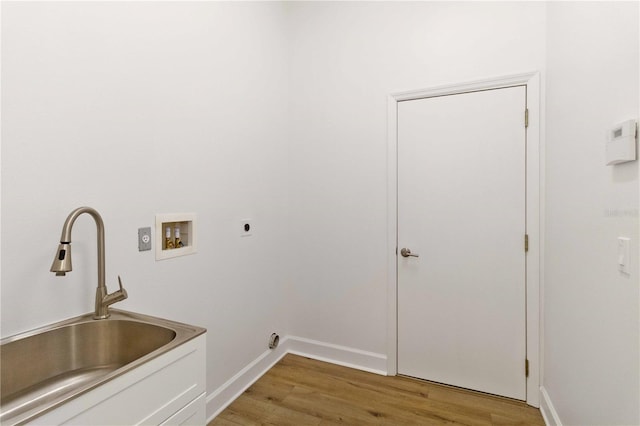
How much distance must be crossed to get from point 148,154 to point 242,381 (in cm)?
161

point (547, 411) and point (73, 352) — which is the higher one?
point (73, 352)

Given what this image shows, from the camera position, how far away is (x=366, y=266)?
100.0 inches

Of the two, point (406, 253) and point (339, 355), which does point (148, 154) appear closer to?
point (406, 253)

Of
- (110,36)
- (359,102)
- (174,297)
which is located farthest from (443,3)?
(174,297)

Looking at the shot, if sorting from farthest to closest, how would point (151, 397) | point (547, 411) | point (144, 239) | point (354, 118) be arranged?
point (354, 118)
point (547, 411)
point (144, 239)
point (151, 397)

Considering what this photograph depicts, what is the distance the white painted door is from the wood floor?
0.13 m

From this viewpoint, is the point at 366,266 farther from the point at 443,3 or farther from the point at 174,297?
the point at 443,3

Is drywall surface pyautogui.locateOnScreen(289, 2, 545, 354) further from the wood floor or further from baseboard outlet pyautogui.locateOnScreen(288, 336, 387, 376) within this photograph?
the wood floor

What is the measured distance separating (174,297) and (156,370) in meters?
0.78

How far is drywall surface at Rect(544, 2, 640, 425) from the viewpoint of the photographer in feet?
3.60

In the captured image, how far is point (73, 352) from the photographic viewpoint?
121 centimetres

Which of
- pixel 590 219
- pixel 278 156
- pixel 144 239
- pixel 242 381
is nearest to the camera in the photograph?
pixel 590 219

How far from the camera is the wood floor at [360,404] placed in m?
1.94

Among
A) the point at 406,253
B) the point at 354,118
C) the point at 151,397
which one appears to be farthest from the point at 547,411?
the point at 354,118
